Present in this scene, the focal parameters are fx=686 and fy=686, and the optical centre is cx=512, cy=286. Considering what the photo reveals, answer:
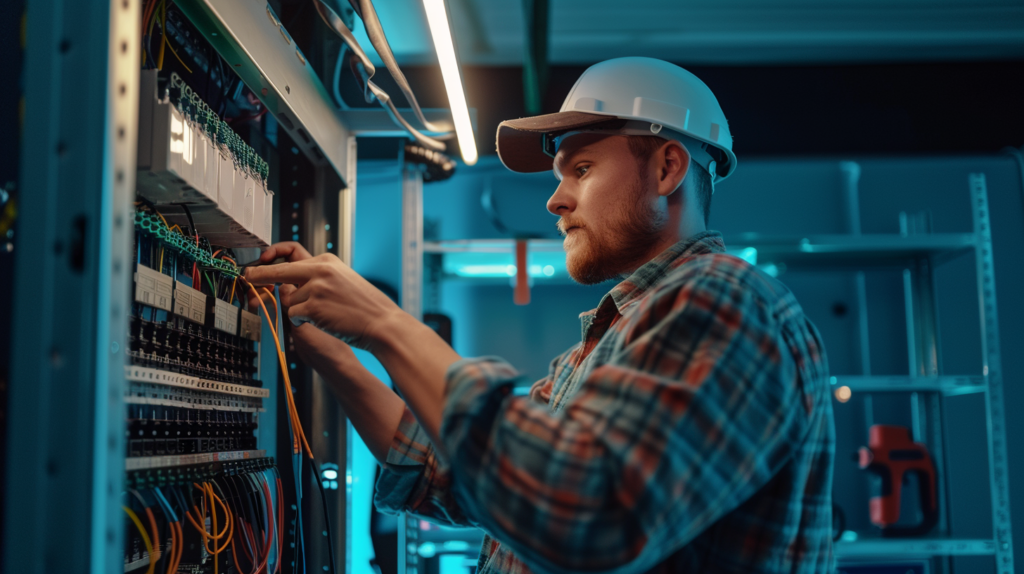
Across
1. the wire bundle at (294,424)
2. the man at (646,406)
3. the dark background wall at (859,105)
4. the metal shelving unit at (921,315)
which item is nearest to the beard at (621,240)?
the man at (646,406)

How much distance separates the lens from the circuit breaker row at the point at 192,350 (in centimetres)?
88

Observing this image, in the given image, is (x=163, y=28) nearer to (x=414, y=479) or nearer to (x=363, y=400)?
(x=363, y=400)

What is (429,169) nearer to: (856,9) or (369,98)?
(369,98)

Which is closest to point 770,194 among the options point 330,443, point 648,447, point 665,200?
point 665,200

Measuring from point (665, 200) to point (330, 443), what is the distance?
2.86 ft

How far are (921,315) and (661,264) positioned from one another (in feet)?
7.37

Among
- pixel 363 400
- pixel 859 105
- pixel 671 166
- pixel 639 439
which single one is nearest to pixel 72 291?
pixel 639 439

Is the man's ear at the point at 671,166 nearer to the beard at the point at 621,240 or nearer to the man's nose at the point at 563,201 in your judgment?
the beard at the point at 621,240

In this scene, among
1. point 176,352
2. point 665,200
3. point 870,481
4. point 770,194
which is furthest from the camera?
point 770,194

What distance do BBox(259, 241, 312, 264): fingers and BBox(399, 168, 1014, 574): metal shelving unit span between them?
32.0 inches

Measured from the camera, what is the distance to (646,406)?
2.20 feet

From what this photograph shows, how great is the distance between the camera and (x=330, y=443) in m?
1.48

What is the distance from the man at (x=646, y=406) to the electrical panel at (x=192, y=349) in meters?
0.11

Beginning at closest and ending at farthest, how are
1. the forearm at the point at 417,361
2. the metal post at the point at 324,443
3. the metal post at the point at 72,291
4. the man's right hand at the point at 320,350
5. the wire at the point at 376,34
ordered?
the metal post at the point at 72,291 → the forearm at the point at 417,361 → the wire at the point at 376,34 → the man's right hand at the point at 320,350 → the metal post at the point at 324,443
